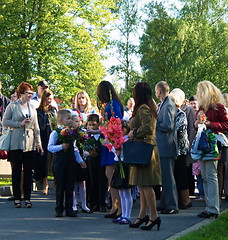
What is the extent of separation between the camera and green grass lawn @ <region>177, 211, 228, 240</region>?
740 centimetres

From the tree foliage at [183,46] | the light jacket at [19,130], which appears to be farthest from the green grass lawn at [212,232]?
the tree foliage at [183,46]

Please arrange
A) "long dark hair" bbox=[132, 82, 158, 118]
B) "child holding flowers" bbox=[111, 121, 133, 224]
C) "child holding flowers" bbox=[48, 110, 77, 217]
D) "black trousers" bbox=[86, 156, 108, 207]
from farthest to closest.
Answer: "black trousers" bbox=[86, 156, 108, 207]
"child holding flowers" bbox=[48, 110, 77, 217]
"child holding flowers" bbox=[111, 121, 133, 224]
"long dark hair" bbox=[132, 82, 158, 118]

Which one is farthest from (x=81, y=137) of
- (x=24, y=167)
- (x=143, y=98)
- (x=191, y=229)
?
(x=191, y=229)

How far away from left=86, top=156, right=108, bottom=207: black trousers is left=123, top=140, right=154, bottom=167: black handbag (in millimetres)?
2332

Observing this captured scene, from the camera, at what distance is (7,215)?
9.84m

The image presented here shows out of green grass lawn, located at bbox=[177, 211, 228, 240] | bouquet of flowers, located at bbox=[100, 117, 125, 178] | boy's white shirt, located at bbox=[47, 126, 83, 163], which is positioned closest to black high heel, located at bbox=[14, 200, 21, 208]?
boy's white shirt, located at bbox=[47, 126, 83, 163]

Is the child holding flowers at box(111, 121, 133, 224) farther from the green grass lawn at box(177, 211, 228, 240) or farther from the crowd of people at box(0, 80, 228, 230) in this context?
the green grass lawn at box(177, 211, 228, 240)

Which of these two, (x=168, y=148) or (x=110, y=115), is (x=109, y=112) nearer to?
(x=110, y=115)

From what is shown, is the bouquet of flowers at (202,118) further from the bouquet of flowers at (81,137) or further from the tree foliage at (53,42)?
the tree foliage at (53,42)

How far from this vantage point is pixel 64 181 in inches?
387

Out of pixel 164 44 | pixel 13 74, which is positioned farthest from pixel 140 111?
pixel 164 44

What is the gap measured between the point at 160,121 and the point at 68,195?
2.02 m

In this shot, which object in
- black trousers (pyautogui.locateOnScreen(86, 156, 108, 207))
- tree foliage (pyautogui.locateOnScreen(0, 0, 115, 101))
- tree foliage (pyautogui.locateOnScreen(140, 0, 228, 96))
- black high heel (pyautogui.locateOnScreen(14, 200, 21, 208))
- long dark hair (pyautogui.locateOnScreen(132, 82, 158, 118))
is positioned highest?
tree foliage (pyautogui.locateOnScreen(140, 0, 228, 96))

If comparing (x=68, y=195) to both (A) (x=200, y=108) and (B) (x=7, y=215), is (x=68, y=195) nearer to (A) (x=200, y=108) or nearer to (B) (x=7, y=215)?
(B) (x=7, y=215)
